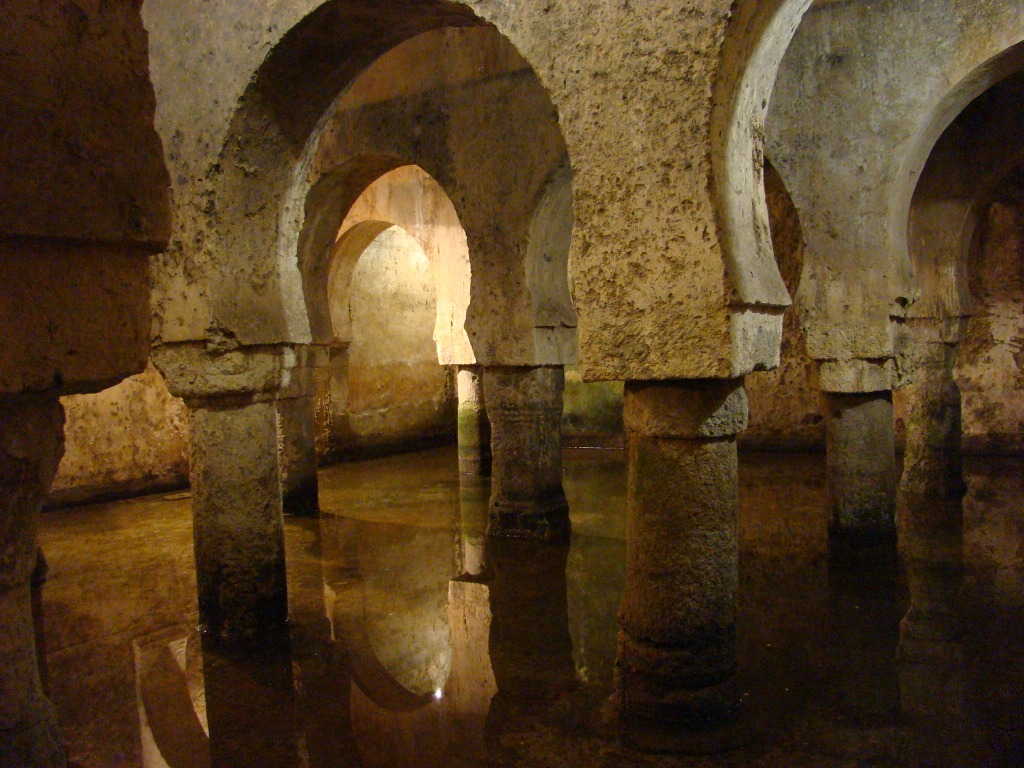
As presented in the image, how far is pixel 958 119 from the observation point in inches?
279

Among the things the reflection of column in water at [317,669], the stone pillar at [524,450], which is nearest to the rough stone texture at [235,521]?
the reflection of column in water at [317,669]

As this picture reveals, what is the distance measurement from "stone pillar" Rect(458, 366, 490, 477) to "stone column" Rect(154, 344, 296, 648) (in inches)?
178

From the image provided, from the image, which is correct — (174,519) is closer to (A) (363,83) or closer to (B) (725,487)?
Answer: (A) (363,83)

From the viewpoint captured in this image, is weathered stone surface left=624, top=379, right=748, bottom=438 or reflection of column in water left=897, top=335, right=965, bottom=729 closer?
weathered stone surface left=624, top=379, right=748, bottom=438

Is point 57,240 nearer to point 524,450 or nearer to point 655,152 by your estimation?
point 655,152

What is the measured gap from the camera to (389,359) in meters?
11.4

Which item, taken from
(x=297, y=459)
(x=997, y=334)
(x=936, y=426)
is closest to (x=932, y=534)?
(x=936, y=426)

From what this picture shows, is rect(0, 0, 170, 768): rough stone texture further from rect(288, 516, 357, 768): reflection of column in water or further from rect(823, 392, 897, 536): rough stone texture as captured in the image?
rect(823, 392, 897, 536): rough stone texture

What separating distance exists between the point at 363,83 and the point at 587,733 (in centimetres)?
584

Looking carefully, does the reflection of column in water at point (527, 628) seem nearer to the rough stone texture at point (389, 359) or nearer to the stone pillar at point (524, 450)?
the stone pillar at point (524, 450)

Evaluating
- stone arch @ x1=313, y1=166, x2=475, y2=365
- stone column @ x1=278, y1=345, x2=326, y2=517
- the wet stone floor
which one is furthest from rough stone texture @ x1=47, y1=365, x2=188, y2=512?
stone arch @ x1=313, y1=166, x2=475, y2=365

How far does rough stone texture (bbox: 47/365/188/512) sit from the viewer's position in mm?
8109

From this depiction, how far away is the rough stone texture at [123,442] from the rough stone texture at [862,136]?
6334 mm

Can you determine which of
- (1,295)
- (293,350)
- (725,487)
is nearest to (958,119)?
(725,487)
